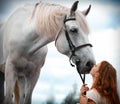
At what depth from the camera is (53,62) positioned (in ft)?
6.78

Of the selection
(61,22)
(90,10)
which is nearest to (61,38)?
(61,22)

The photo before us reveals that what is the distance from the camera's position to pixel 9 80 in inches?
81.4

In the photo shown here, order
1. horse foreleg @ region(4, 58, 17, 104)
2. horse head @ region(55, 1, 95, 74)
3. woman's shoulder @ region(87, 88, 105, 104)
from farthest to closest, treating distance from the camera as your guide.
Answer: horse foreleg @ region(4, 58, 17, 104), horse head @ region(55, 1, 95, 74), woman's shoulder @ region(87, 88, 105, 104)

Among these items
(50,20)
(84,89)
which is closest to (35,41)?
(50,20)

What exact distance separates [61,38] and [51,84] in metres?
0.24

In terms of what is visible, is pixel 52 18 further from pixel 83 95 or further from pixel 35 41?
pixel 83 95

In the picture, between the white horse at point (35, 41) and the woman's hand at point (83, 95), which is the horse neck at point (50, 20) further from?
the woman's hand at point (83, 95)

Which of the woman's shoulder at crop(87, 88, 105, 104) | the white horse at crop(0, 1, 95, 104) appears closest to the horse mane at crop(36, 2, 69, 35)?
the white horse at crop(0, 1, 95, 104)

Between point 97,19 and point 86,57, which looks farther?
point 97,19

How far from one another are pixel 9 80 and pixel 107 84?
0.51 meters

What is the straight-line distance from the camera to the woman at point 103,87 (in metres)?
1.84

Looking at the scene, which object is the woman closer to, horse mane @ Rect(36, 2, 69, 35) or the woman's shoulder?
the woman's shoulder

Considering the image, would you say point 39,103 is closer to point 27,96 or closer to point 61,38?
point 27,96

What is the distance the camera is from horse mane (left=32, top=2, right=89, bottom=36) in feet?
6.48
